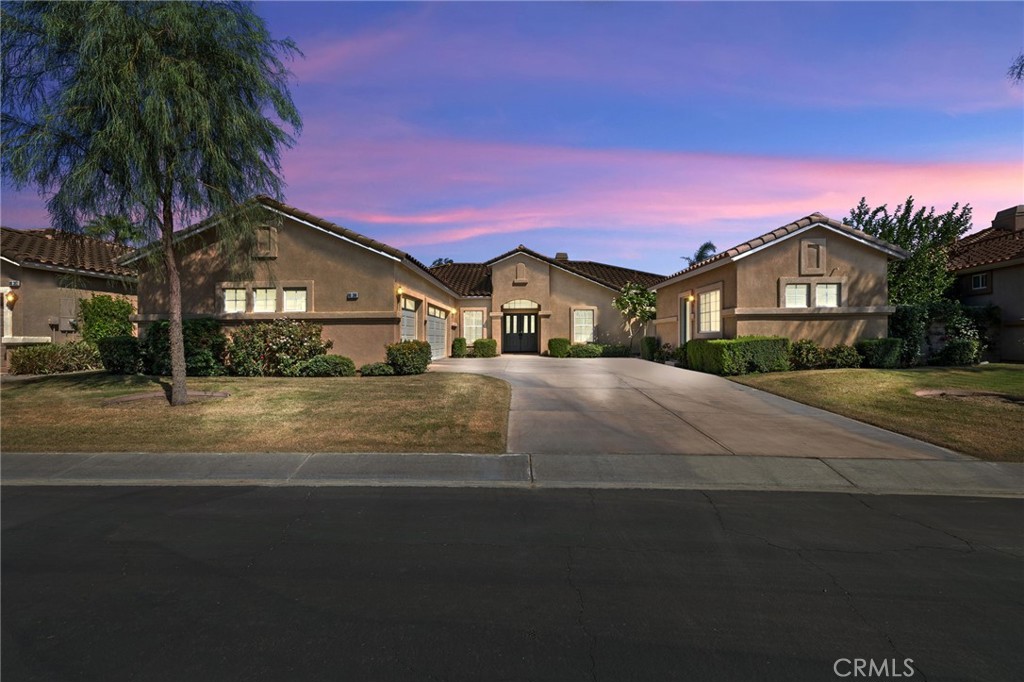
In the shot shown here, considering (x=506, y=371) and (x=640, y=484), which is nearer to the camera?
(x=640, y=484)

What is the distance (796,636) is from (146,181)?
13.0m

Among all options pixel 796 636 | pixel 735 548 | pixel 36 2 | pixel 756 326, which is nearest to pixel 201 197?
pixel 36 2

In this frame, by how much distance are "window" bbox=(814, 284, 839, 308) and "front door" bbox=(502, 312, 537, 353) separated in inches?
639

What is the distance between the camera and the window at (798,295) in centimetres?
1853

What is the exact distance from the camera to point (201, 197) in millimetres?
12141

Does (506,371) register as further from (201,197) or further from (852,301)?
(852,301)

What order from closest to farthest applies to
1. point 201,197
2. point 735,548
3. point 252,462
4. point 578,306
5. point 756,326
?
1. point 735,548
2. point 252,462
3. point 201,197
4. point 756,326
5. point 578,306

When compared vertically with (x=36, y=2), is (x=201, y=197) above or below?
below

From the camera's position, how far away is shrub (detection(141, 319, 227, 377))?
16547mm

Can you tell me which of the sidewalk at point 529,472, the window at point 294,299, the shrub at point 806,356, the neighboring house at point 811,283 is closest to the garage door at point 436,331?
the window at point 294,299

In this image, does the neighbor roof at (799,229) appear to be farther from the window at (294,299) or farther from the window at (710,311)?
the window at (294,299)

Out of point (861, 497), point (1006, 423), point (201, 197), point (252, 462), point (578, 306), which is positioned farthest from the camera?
point (578, 306)

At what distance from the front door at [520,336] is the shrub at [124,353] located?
18.9 metres

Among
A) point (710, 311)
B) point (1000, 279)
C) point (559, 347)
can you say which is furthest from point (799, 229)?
point (559, 347)
